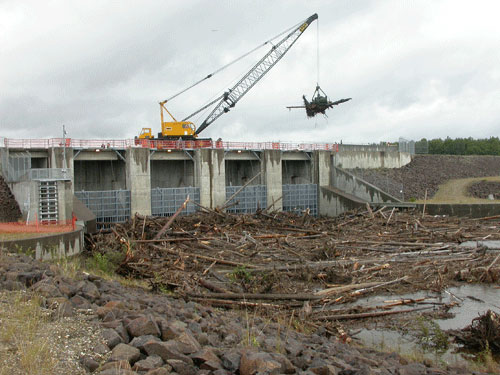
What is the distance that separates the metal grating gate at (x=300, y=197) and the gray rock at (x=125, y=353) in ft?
108

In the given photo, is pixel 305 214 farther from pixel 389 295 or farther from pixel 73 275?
pixel 73 275

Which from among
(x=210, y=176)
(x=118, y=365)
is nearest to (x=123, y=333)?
(x=118, y=365)

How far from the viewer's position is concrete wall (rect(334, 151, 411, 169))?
41.3m

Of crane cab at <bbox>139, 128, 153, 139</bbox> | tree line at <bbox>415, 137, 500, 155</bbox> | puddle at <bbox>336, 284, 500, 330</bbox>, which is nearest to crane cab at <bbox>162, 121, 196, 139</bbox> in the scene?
crane cab at <bbox>139, 128, 153, 139</bbox>

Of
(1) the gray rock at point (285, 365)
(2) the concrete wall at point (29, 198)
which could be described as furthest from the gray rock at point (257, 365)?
(2) the concrete wall at point (29, 198)

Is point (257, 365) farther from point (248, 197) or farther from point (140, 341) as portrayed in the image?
point (248, 197)

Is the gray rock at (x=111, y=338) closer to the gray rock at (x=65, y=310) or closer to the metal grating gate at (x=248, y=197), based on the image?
the gray rock at (x=65, y=310)

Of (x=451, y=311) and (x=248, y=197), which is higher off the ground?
(x=248, y=197)

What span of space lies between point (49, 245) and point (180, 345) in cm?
1414

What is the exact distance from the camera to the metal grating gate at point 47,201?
74.4ft

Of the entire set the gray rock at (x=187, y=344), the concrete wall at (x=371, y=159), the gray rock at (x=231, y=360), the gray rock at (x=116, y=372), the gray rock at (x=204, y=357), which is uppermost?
the concrete wall at (x=371, y=159)

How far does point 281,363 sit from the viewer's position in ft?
18.7

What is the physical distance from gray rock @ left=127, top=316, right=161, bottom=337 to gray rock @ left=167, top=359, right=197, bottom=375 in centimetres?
88

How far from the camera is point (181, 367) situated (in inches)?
204
